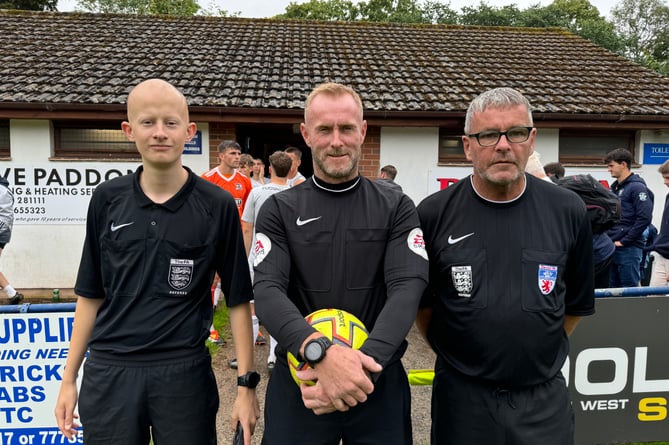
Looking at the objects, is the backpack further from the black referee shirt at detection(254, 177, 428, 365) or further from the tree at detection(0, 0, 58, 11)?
the tree at detection(0, 0, 58, 11)

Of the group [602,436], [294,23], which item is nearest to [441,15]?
[294,23]

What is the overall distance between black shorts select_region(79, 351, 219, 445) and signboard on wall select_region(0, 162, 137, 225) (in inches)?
266

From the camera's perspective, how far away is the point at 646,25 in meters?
38.1

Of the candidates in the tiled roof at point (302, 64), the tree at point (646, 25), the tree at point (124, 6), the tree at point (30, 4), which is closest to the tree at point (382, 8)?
the tree at point (124, 6)

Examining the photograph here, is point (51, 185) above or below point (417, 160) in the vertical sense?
below

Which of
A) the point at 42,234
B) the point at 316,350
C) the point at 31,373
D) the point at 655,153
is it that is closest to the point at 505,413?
the point at 316,350

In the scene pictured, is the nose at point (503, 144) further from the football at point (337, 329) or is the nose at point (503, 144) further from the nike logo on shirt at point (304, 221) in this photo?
the football at point (337, 329)

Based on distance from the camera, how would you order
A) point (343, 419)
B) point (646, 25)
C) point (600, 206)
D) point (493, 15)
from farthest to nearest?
point (646, 25)
point (493, 15)
point (600, 206)
point (343, 419)

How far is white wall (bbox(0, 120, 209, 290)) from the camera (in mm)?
8008

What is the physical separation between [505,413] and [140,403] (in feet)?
5.17

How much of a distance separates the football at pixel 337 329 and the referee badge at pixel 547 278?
0.82 meters

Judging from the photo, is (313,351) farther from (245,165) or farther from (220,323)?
(245,165)

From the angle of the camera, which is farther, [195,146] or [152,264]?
[195,146]

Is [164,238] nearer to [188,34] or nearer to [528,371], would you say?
[528,371]
